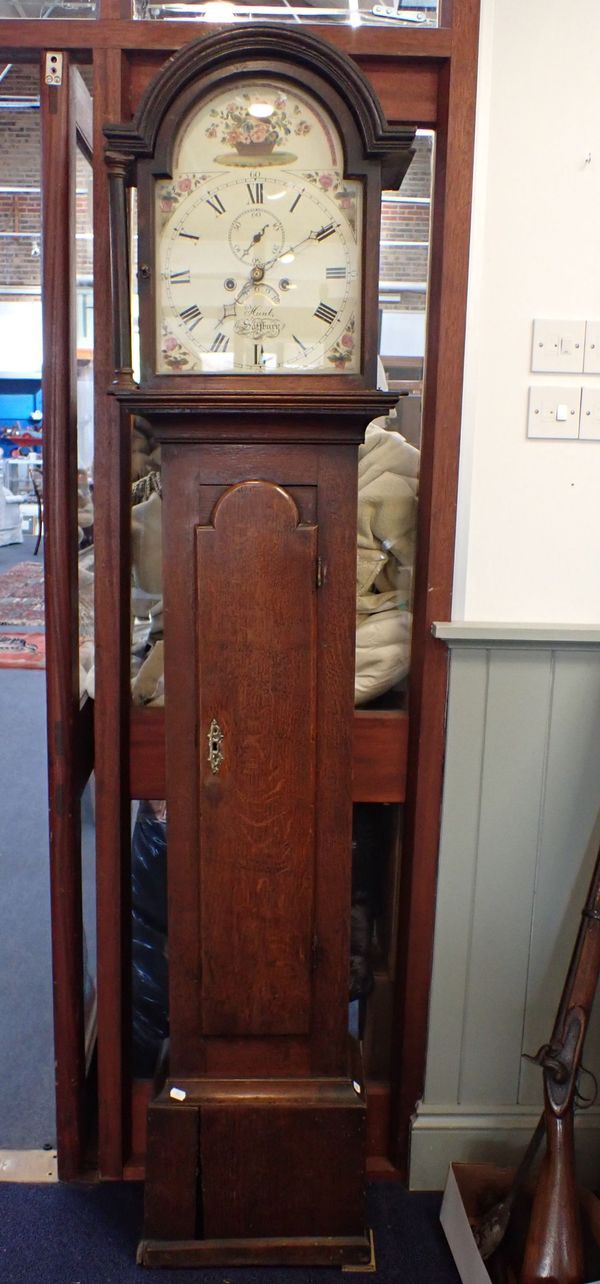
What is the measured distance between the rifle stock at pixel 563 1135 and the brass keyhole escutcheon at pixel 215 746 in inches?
23.4

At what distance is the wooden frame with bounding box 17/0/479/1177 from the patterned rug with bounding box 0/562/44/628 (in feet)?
15.1

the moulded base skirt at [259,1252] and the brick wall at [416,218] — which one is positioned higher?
the brick wall at [416,218]

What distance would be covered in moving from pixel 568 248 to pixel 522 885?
1.05 metres

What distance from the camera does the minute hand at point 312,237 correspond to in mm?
1292

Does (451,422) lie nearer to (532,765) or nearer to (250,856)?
(532,765)

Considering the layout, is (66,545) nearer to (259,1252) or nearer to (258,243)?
(258,243)

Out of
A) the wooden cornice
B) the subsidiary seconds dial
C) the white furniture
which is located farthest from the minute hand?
the white furniture

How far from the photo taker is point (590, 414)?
1.54 m

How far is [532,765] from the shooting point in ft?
5.40

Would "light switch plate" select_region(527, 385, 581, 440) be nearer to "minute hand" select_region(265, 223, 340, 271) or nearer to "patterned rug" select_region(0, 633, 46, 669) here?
"minute hand" select_region(265, 223, 340, 271)

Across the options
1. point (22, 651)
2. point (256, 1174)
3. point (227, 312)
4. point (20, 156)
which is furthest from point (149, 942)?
point (20, 156)

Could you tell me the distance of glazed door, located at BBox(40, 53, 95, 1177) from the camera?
1.51 meters

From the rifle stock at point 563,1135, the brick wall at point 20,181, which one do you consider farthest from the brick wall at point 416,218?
the brick wall at point 20,181

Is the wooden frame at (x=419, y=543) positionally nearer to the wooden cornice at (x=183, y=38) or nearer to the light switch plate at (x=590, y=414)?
the wooden cornice at (x=183, y=38)
